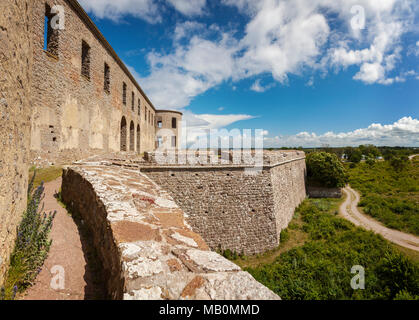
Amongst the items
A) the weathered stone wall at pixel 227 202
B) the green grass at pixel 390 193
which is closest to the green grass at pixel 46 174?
the weathered stone wall at pixel 227 202

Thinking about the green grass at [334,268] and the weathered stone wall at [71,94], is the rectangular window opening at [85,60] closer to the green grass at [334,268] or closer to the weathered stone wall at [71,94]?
the weathered stone wall at [71,94]

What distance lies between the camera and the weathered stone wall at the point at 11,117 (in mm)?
1925

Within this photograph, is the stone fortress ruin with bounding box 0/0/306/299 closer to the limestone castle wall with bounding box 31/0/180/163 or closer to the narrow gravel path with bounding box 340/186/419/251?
the limestone castle wall with bounding box 31/0/180/163

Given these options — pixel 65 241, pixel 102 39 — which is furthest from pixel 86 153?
pixel 65 241

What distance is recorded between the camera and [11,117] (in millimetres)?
2160

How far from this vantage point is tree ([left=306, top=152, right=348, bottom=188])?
20391mm

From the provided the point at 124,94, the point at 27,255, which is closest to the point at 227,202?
the point at 27,255

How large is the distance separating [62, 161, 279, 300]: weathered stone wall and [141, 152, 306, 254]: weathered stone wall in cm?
486

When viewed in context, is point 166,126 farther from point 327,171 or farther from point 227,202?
point 227,202

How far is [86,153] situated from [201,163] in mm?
5200

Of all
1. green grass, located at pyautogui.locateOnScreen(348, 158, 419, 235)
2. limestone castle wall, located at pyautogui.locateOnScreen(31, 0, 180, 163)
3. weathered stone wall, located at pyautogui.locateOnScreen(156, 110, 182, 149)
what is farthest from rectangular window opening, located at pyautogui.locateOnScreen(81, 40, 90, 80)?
green grass, located at pyautogui.locateOnScreen(348, 158, 419, 235)

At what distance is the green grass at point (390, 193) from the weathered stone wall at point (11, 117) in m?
18.8

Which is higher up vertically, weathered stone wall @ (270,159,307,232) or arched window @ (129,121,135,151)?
arched window @ (129,121,135,151)

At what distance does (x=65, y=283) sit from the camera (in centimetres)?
219
